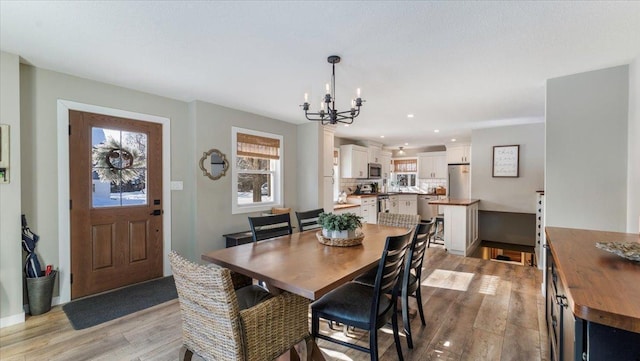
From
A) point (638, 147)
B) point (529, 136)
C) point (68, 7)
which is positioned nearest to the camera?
point (68, 7)

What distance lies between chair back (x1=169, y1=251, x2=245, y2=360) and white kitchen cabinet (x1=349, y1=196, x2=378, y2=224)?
524 cm

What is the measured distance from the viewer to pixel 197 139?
3.92 m

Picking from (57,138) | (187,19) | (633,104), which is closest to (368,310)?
(187,19)

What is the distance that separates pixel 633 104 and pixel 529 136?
3028mm

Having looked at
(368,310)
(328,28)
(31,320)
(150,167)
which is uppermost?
(328,28)

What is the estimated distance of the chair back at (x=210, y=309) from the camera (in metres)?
1.31

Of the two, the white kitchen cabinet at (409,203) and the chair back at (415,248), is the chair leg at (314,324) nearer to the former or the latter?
the chair back at (415,248)

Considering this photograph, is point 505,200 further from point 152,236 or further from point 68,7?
point 68,7

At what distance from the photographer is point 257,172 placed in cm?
479

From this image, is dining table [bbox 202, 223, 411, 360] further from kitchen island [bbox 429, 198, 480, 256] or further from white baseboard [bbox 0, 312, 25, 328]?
kitchen island [bbox 429, 198, 480, 256]

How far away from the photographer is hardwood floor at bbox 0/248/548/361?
7.01 ft

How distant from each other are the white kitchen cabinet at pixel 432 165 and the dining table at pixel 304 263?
6651mm

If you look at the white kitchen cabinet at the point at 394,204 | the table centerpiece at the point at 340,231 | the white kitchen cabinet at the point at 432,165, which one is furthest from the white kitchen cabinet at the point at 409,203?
the table centerpiece at the point at 340,231

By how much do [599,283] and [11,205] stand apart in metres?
4.00
